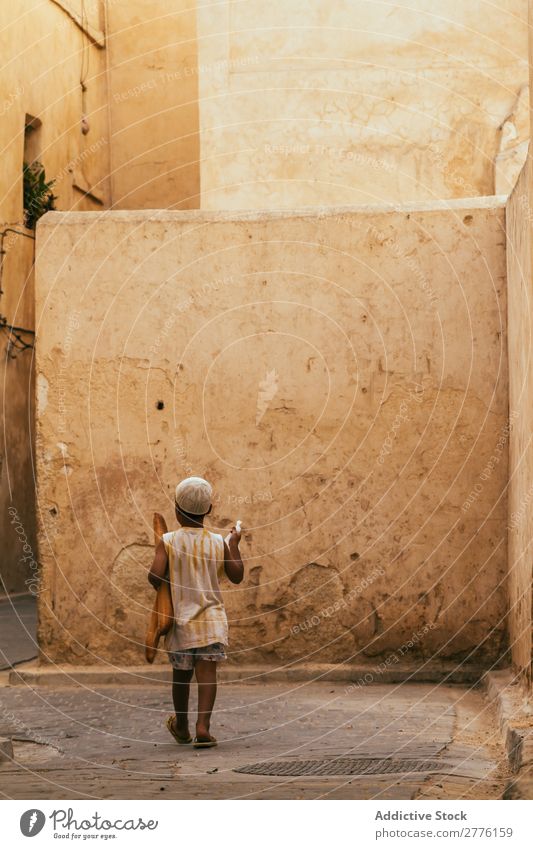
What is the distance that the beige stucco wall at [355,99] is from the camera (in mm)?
10336

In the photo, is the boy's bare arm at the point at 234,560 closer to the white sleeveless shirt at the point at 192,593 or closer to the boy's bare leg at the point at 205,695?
the white sleeveless shirt at the point at 192,593

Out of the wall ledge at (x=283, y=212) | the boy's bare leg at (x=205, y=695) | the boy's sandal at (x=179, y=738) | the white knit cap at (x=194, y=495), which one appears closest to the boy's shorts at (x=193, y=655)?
the boy's bare leg at (x=205, y=695)

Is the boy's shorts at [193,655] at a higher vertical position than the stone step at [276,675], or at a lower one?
lower

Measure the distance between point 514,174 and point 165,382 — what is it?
3982 millimetres

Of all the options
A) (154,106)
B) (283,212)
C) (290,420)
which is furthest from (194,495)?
(154,106)

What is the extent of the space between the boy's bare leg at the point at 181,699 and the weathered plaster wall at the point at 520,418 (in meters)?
1.55

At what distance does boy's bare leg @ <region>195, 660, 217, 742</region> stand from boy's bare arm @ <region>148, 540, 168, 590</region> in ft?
1.32

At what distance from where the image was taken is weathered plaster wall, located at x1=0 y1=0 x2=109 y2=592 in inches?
527

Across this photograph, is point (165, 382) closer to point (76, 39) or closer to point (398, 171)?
point (398, 171)

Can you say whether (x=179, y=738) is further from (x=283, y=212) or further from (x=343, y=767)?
(x=283, y=212)

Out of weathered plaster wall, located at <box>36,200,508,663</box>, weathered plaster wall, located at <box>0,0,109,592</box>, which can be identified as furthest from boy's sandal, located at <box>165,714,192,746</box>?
weathered plaster wall, located at <box>0,0,109,592</box>

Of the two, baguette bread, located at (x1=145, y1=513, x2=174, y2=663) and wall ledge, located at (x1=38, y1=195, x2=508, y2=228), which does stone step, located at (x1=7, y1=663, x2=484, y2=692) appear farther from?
wall ledge, located at (x1=38, y1=195, x2=508, y2=228)
